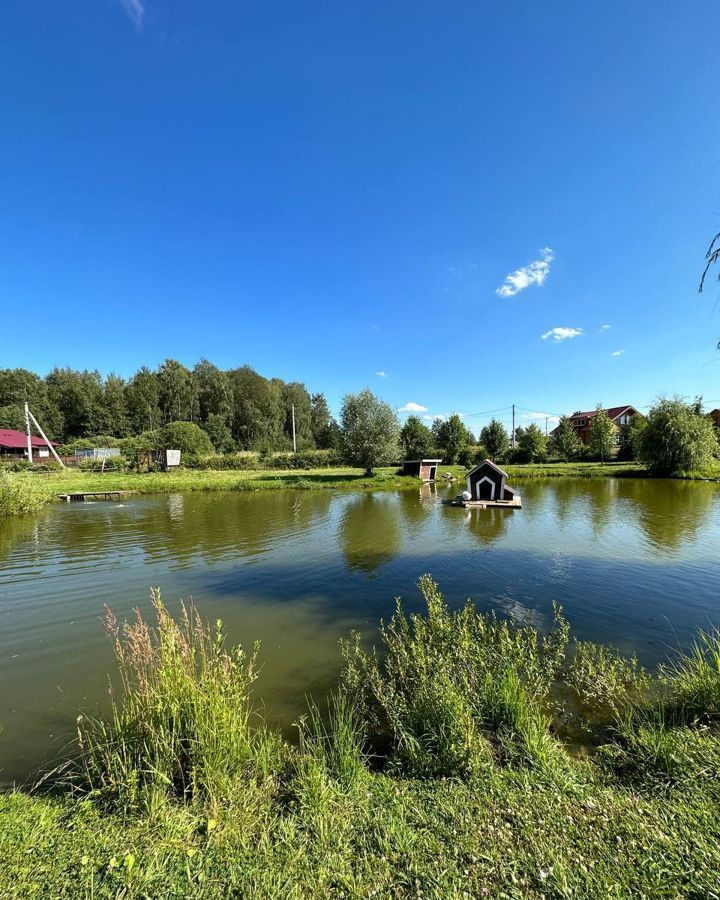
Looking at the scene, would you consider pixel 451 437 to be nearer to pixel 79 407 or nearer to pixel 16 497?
pixel 16 497

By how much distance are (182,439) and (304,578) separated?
165 feet

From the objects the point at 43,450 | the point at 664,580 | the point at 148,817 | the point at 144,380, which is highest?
the point at 144,380

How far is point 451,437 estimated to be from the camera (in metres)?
67.8

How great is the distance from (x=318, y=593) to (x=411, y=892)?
28.3ft

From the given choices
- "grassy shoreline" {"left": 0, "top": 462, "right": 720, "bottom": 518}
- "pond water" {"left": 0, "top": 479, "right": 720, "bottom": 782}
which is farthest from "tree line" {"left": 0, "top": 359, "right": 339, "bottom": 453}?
"pond water" {"left": 0, "top": 479, "right": 720, "bottom": 782}

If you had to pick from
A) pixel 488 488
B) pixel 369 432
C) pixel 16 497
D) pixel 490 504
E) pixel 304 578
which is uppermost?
pixel 369 432

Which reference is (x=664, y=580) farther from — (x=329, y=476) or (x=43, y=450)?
(x=43, y=450)

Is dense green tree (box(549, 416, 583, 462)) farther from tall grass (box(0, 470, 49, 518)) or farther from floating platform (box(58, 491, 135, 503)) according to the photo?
tall grass (box(0, 470, 49, 518))

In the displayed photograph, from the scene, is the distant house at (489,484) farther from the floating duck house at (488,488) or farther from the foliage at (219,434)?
the foliage at (219,434)

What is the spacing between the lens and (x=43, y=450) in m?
61.4

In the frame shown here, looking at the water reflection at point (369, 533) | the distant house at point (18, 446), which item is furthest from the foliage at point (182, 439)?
the water reflection at point (369, 533)

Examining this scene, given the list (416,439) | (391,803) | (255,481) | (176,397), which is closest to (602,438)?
(416,439)

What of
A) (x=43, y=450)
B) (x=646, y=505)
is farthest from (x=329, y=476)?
(x=43, y=450)

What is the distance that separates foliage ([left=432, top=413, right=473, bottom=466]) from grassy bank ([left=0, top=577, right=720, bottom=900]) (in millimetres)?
62029
